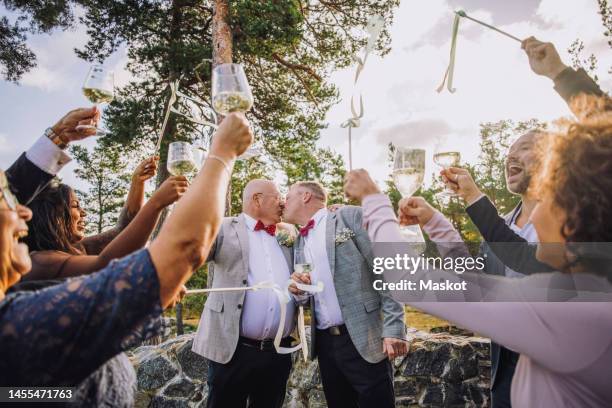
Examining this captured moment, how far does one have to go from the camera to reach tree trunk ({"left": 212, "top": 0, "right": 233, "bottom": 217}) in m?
7.71

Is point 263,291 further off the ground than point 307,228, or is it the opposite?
point 307,228

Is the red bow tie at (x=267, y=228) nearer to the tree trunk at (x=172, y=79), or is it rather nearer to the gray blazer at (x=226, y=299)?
the gray blazer at (x=226, y=299)

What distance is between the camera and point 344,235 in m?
3.25

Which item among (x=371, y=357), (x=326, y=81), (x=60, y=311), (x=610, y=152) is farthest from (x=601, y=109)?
(x=326, y=81)

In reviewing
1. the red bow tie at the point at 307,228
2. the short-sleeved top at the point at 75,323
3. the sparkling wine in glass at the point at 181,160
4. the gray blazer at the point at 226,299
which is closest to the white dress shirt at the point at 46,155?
the sparkling wine in glass at the point at 181,160

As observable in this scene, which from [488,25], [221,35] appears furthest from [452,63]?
[221,35]

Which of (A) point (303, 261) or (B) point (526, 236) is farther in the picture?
(A) point (303, 261)

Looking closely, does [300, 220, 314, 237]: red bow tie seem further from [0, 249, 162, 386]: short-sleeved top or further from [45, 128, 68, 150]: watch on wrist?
[0, 249, 162, 386]: short-sleeved top

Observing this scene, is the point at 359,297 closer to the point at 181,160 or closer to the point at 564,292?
the point at 181,160

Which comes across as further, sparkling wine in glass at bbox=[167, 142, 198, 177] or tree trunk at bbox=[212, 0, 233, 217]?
tree trunk at bbox=[212, 0, 233, 217]

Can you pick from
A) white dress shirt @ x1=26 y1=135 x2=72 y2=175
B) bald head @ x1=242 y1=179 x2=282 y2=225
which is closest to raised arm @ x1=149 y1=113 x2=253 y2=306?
white dress shirt @ x1=26 y1=135 x2=72 y2=175

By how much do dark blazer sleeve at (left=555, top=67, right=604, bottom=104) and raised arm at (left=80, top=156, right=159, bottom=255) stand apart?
91.3 inches

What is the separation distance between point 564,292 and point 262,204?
2810mm

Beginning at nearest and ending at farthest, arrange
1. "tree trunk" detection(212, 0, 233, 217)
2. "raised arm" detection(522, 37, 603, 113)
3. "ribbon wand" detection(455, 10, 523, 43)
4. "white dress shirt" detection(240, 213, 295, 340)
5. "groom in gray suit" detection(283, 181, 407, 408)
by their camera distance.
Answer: "raised arm" detection(522, 37, 603, 113), "ribbon wand" detection(455, 10, 523, 43), "groom in gray suit" detection(283, 181, 407, 408), "white dress shirt" detection(240, 213, 295, 340), "tree trunk" detection(212, 0, 233, 217)
